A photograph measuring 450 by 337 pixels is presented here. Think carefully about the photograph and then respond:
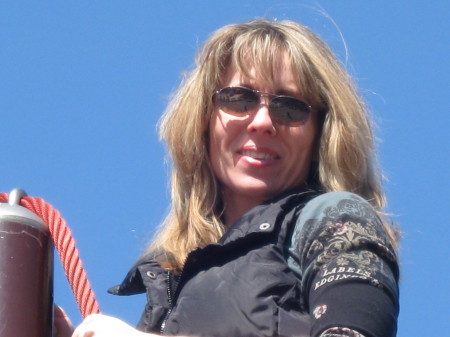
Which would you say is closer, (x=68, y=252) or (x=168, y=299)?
(x=68, y=252)

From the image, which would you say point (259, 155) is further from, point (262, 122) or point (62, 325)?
point (62, 325)

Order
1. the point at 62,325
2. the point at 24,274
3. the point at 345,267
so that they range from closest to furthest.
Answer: the point at 24,274 < the point at 345,267 < the point at 62,325

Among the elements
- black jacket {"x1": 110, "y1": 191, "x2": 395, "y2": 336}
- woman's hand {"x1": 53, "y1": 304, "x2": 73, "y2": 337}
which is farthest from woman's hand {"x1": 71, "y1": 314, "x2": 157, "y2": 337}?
woman's hand {"x1": 53, "y1": 304, "x2": 73, "y2": 337}

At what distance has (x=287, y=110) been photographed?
4133mm

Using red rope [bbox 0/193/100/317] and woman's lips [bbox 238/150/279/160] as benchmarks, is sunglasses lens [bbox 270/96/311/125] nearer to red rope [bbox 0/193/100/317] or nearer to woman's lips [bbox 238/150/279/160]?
woman's lips [bbox 238/150/279/160]

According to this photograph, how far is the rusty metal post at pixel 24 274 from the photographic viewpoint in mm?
3023

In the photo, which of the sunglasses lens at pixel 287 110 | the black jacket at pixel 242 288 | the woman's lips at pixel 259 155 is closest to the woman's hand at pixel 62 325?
the black jacket at pixel 242 288

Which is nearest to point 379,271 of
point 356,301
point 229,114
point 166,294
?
point 356,301

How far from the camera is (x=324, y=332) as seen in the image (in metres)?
3.09

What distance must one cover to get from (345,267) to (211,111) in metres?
1.32

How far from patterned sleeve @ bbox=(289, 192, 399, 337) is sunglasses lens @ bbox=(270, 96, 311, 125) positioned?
538mm

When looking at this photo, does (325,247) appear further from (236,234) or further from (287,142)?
(287,142)

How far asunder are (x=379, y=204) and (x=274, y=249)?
0.67m

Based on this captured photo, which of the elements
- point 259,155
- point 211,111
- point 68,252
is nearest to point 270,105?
point 259,155
